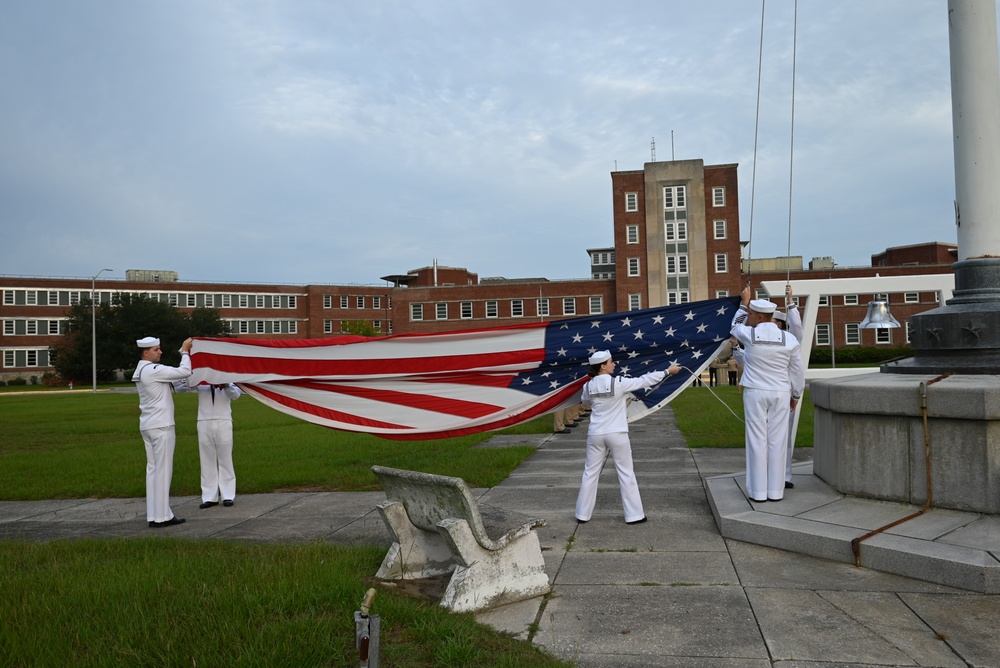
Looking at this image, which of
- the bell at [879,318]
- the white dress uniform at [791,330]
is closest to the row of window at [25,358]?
the white dress uniform at [791,330]

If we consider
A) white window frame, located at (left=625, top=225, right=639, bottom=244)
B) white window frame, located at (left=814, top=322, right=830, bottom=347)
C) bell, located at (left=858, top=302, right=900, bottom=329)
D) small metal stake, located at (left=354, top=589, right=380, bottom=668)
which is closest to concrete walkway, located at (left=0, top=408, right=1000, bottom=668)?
small metal stake, located at (left=354, top=589, right=380, bottom=668)

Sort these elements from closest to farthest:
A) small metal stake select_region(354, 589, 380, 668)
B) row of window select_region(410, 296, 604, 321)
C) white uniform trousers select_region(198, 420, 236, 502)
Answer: small metal stake select_region(354, 589, 380, 668) → white uniform trousers select_region(198, 420, 236, 502) → row of window select_region(410, 296, 604, 321)

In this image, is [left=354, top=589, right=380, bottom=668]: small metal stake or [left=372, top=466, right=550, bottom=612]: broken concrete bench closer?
[left=354, top=589, right=380, bottom=668]: small metal stake

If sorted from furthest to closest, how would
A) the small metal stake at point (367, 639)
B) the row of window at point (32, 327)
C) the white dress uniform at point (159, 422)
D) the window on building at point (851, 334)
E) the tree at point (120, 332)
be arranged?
the row of window at point (32, 327), the tree at point (120, 332), the window on building at point (851, 334), the white dress uniform at point (159, 422), the small metal stake at point (367, 639)

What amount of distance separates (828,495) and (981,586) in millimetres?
2312

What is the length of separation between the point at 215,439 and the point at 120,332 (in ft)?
229

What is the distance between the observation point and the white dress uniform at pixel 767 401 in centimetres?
743

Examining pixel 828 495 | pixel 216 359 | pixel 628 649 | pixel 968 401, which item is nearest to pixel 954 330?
pixel 968 401

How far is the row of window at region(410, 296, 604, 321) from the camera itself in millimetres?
74875

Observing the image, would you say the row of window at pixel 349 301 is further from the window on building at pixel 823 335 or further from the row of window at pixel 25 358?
the window on building at pixel 823 335

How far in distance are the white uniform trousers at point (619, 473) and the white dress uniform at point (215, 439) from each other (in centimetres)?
466

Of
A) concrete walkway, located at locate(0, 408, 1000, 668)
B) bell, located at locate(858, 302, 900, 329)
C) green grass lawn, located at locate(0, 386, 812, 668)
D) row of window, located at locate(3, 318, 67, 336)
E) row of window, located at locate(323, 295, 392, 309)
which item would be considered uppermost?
row of window, located at locate(323, 295, 392, 309)

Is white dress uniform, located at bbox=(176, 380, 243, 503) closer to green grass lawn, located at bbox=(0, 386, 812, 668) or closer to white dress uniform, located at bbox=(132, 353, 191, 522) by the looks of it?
white dress uniform, located at bbox=(132, 353, 191, 522)

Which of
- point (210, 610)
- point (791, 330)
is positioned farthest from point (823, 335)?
point (210, 610)
